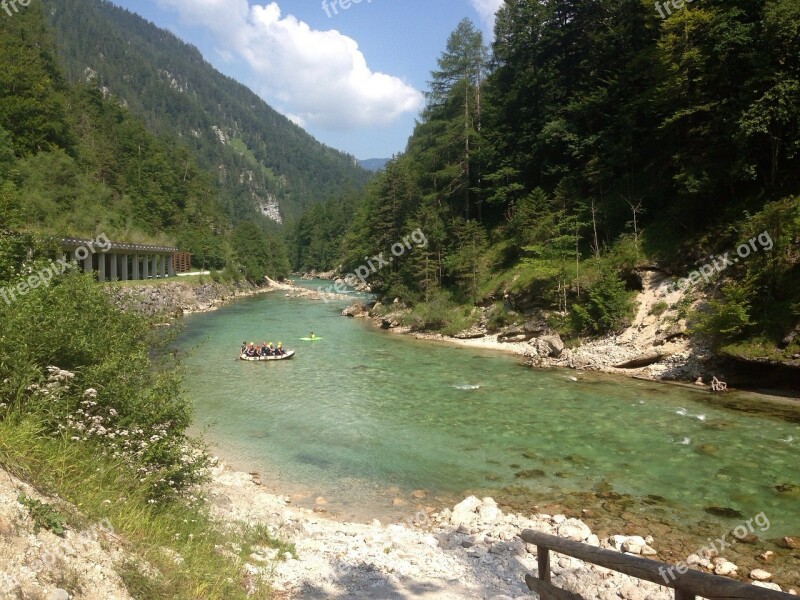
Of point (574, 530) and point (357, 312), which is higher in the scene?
point (357, 312)

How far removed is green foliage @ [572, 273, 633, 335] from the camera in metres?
27.9

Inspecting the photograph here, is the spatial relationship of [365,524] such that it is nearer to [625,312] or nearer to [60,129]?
[625,312]

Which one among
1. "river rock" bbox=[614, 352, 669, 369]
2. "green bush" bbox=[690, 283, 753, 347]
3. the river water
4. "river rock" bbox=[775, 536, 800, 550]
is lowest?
the river water

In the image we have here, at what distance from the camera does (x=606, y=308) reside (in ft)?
92.7

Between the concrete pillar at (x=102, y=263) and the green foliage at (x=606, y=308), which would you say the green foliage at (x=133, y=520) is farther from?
the concrete pillar at (x=102, y=263)

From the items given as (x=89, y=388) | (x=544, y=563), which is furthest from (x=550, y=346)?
(x=89, y=388)

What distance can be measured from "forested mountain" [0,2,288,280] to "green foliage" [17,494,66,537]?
32792mm

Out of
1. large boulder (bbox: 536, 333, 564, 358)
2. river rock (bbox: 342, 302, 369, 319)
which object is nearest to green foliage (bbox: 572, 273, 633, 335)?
large boulder (bbox: 536, 333, 564, 358)

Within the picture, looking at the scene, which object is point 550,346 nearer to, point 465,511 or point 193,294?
point 465,511

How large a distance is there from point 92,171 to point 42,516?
247 ft

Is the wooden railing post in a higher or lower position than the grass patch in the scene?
lower

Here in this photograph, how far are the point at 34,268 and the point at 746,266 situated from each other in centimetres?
2761

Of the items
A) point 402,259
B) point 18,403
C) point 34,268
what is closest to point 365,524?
point 18,403

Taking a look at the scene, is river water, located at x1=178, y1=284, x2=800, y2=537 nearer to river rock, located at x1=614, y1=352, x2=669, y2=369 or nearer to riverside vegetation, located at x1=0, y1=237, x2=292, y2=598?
river rock, located at x1=614, y1=352, x2=669, y2=369
